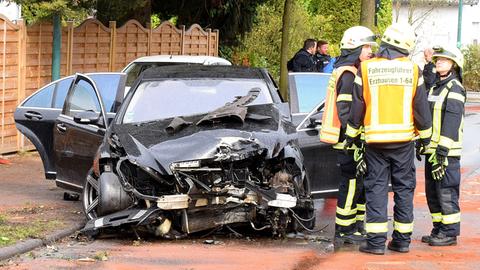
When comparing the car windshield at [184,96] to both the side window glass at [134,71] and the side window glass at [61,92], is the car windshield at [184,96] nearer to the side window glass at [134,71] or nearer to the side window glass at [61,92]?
the side window glass at [61,92]

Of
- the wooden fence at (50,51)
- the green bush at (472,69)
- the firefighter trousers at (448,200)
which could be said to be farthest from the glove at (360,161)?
the green bush at (472,69)

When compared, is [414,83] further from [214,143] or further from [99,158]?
[99,158]

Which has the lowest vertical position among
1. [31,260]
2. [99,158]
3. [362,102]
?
[31,260]

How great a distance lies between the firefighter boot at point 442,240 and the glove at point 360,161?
3.40ft

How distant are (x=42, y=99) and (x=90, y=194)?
2700 mm

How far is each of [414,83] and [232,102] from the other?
2177 mm

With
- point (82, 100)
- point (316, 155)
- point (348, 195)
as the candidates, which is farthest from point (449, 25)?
point (348, 195)

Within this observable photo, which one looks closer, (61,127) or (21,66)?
(61,127)

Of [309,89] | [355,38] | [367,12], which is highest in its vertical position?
[367,12]

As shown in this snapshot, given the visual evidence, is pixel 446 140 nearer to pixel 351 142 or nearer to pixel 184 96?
pixel 351 142

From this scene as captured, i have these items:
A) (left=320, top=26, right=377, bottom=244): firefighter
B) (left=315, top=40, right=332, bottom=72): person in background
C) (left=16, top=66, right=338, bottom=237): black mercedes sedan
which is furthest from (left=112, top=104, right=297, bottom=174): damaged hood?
(left=315, top=40, right=332, bottom=72): person in background

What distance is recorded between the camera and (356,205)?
9312 millimetres

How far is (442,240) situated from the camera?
9258mm

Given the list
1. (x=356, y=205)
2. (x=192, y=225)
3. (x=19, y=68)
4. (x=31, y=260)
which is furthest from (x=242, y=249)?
(x=19, y=68)
